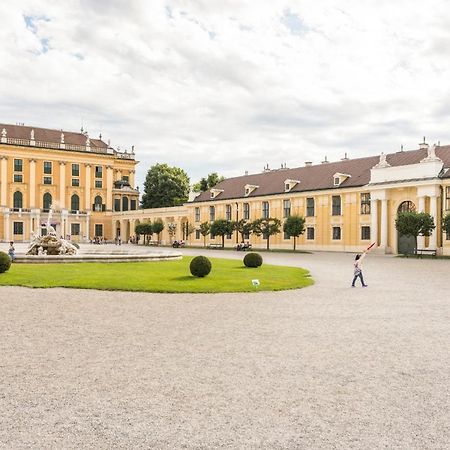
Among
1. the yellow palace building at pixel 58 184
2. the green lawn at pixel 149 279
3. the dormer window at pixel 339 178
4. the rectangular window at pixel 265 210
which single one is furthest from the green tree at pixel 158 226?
the green lawn at pixel 149 279

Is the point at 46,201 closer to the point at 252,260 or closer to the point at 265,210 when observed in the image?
the point at 265,210

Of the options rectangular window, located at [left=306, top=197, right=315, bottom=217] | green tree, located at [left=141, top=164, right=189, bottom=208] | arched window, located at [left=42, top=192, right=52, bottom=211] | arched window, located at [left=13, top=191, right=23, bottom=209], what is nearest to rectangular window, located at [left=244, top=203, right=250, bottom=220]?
rectangular window, located at [left=306, top=197, right=315, bottom=217]

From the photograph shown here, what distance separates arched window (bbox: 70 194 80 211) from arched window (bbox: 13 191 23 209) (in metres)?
9.01

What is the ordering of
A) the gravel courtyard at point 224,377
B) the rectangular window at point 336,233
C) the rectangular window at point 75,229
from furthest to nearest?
the rectangular window at point 75,229
the rectangular window at point 336,233
the gravel courtyard at point 224,377

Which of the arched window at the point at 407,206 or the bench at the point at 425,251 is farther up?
the arched window at the point at 407,206

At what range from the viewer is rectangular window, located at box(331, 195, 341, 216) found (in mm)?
59094

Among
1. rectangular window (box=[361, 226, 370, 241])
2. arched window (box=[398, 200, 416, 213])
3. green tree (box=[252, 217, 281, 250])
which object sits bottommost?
rectangular window (box=[361, 226, 370, 241])

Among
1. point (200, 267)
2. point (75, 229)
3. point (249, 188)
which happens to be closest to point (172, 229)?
point (249, 188)

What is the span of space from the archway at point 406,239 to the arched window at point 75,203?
63180 mm

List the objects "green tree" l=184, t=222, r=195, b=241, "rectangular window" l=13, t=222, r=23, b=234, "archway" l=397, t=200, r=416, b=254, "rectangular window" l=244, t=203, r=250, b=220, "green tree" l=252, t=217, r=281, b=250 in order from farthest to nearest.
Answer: "rectangular window" l=13, t=222, r=23, b=234 < "green tree" l=184, t=222, r=195, b=241 < "rectangular window" l=244, t=203, r=250, b=220 < "green tree" l=252, t=217, r=281, b=250 < "archway" l=397, t=200, r=416, b=254

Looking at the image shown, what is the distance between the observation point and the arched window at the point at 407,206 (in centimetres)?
5190

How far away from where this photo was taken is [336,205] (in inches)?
2339

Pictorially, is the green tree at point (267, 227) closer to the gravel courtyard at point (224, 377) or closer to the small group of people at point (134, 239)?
the small group of people at point (134, 239)

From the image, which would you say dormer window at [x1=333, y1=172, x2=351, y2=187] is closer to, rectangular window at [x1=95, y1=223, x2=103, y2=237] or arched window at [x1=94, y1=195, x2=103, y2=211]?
rectangular window at [x1=95, y1=223, x2=103, y2=237]
